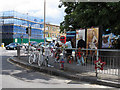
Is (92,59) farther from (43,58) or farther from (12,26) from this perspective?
(12,26)

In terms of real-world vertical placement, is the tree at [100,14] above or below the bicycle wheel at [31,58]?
above

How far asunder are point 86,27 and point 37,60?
4.56m

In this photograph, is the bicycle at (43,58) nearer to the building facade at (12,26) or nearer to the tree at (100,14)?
the tree at (100,14)

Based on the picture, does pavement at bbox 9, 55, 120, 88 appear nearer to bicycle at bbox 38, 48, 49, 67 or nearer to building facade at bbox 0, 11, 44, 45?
bicycle at bbox 38, 48, 49, 67

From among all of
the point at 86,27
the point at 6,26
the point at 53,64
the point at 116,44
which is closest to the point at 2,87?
the point at 53,64

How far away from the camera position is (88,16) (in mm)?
10234

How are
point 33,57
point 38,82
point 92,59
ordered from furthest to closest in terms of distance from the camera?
point 33,57
point 92,59
point 38,82

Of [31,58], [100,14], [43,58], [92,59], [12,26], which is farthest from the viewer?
[12,26]

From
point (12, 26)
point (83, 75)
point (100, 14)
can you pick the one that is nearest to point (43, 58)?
point (83, 75)

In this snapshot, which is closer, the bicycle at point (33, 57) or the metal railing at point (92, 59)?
the metal railing at point (92, 59)

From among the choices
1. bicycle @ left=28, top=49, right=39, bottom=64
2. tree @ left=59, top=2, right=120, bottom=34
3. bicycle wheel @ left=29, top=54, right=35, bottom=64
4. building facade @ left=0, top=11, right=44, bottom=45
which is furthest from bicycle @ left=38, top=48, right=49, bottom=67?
building facade @ left=0, top=11, right=44, bottom=45

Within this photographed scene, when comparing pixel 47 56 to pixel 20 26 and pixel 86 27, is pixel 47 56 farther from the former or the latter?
pixel 20 26

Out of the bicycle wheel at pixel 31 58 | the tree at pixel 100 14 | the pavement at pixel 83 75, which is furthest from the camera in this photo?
the bicycle wheel at pixel 31 58

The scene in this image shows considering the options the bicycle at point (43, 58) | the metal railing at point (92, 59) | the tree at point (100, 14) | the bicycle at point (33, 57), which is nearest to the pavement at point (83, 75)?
the metal railing at point (92, 59)
